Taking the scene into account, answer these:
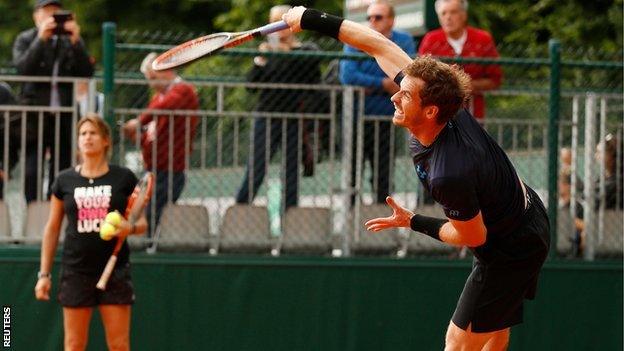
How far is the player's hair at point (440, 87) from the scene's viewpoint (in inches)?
290

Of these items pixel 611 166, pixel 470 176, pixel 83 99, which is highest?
pixel 83 99

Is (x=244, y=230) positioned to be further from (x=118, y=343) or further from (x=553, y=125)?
(x=553, y=125)

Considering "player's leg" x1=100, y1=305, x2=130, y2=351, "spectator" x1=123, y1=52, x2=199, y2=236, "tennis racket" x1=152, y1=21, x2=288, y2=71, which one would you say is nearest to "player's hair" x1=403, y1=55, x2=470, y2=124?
"tennis racket" x1=152, y1=21, x2=288, y2=71

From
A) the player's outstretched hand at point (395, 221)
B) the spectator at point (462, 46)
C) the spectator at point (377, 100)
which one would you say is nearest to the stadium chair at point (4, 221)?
the spectator at point (377, 100)

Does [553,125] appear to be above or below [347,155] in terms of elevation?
above

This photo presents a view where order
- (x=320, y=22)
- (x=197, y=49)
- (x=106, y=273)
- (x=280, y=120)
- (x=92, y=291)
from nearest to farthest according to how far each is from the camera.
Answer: (x=320, y=22) → (x=197, y=49) → (x=106, y=273) → (x=92, y=291) → (x=280, y=120)

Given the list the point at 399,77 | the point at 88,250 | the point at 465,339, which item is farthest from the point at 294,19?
the point at 88,250

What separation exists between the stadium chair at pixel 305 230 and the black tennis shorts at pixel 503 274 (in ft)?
9.96

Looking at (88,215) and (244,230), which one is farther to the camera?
(244,230)

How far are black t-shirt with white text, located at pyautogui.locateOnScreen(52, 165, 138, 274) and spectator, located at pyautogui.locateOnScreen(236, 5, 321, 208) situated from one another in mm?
1512

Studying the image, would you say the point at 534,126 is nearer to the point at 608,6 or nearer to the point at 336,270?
the point at 336,270

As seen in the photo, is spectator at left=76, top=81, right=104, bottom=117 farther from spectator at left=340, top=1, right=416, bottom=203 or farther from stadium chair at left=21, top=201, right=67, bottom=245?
spectator at left=340, top=1, right=416, bottom=203

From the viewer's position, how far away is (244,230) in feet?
36.0

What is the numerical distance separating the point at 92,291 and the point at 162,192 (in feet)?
4.91
